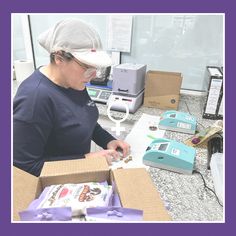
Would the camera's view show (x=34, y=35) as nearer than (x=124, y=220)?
No

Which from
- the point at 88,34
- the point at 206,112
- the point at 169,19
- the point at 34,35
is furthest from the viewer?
the point at 34,35

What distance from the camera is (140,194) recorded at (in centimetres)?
77

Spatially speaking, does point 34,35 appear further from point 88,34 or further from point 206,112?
point 206,112

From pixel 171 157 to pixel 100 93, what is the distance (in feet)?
3.10

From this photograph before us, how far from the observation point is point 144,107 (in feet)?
5.77

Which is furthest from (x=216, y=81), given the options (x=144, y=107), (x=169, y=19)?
(x=169, y=19)

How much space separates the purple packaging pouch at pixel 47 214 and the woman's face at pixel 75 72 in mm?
522

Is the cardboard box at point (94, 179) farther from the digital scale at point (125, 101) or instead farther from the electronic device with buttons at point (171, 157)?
the digital scale at point (125, 101)

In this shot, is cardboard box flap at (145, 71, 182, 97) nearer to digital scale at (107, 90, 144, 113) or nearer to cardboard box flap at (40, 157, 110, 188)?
digital scale at (107, 90, 144, 113)

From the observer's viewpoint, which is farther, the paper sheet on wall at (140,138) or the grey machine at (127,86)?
the grey machine at (127,86)

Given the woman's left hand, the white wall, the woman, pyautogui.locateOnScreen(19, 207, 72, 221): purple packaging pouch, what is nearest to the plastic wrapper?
pyautogui.locateOnScreen(19, 207, 72, 221): purple packaging pouch

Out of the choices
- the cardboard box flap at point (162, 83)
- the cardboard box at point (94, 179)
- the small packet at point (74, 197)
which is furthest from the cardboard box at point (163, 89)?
the small packet at point (74, 197)

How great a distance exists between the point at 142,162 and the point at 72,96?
1.44 feet

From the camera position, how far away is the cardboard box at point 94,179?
0.71 metres
